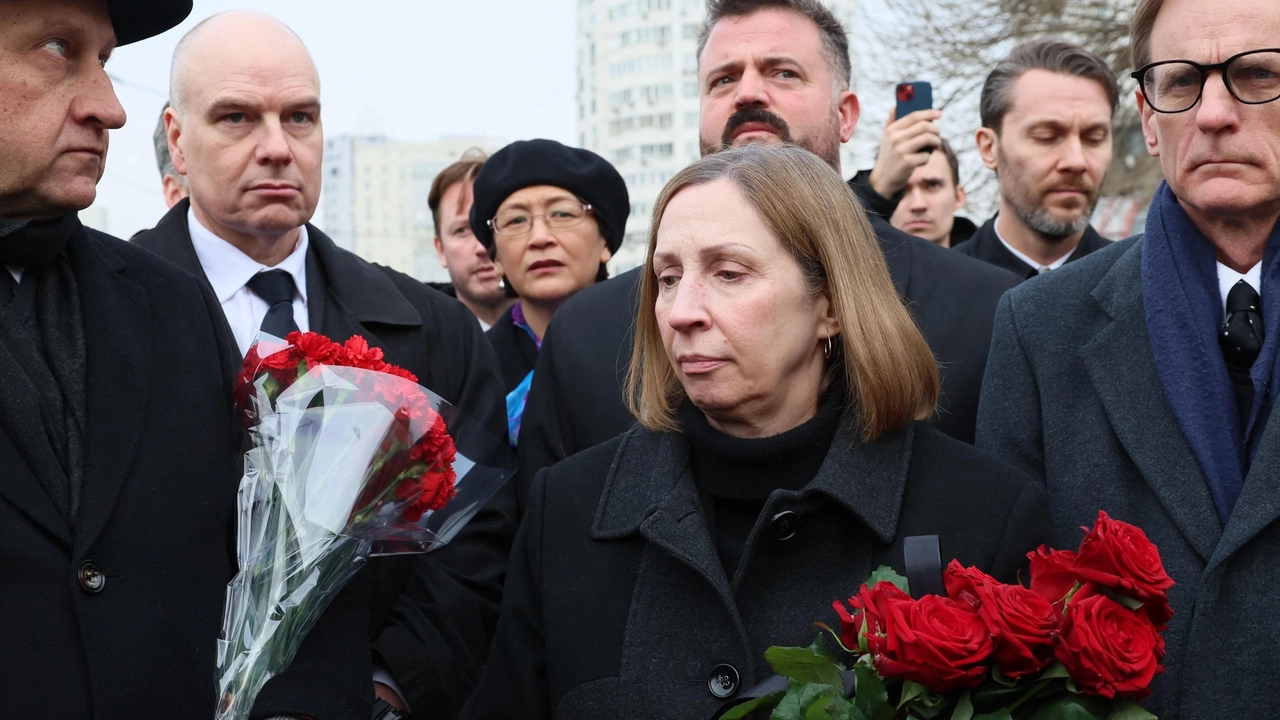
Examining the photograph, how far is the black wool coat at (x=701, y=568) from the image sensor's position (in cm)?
286

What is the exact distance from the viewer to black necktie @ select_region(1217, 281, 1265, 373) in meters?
3.03

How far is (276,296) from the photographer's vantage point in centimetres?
407

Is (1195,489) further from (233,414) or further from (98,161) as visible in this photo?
(98,161)

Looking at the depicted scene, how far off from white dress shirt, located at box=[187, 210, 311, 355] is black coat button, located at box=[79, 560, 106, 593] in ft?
4.57

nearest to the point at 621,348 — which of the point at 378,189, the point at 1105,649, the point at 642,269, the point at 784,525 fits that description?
the point at 642,269

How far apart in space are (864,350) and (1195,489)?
2.44 ft

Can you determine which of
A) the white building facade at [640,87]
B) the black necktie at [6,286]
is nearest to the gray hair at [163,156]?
the black necktie at [6,286]

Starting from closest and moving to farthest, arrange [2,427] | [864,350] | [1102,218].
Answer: [2,427]
[864,350]
[1102,218]

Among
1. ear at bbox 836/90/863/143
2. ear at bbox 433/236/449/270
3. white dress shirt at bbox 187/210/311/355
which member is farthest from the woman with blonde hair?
ear at bbox 433/236/449/270

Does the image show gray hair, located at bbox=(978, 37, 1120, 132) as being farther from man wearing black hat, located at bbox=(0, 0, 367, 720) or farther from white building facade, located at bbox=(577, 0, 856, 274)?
white building facade, located at bbox=(577, 0, 856, 274)

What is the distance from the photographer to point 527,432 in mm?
3949

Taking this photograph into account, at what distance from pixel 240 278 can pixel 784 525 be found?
1983mm

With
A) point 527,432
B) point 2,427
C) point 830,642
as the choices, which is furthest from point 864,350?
point 2,427

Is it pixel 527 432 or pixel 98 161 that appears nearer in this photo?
pixel 98 161
